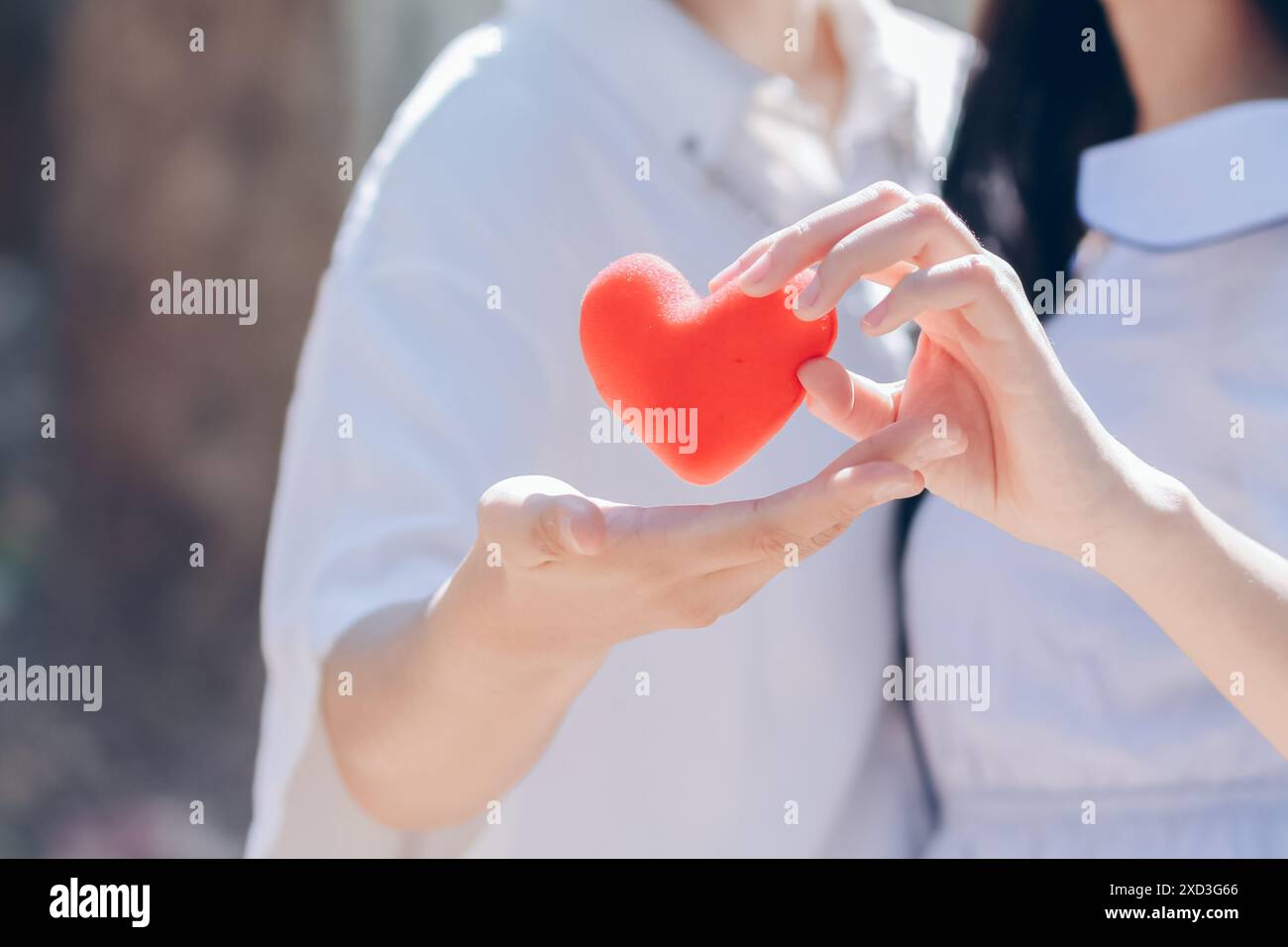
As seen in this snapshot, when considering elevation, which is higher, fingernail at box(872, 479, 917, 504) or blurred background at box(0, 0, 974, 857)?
blurred background at box(0, 0, 974, 857)

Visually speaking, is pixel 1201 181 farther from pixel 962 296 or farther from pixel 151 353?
pixel 151 353

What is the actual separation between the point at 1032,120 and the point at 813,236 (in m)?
0.83

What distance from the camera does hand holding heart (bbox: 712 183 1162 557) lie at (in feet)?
2.41

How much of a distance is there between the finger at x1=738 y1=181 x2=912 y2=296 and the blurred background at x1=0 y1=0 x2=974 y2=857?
6.76ft

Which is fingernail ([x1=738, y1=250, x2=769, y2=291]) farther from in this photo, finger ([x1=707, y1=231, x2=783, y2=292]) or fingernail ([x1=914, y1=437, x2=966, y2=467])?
fingernail ([x1=914, y1=437, x2=966, y2=467])

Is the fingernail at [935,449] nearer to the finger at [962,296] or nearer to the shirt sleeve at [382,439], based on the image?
the finger at [962,296]

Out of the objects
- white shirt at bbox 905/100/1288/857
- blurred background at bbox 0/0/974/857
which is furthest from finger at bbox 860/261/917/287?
blurred background at bbox 0/0/974/857

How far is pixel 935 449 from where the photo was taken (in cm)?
77

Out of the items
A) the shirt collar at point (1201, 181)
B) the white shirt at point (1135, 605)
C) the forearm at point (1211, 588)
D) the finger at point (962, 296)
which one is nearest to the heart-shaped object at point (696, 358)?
the finger at point (962, 296)

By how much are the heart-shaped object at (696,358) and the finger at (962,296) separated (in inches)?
4.6

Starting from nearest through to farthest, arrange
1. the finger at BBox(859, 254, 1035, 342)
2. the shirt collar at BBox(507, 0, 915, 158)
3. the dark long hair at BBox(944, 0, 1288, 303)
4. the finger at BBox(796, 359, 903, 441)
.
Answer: the finger at BBox(859, 254, 1035, 342) < the finger at BBox(796, 359, 903, 441) < the shirt collar at BBox(507, 0, 915, 158) < the dark long hair at BBox(944, 0, 1288, 303)

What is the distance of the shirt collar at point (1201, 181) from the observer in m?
1.17

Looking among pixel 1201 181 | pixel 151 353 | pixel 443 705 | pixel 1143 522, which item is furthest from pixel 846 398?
pixel 151 353
